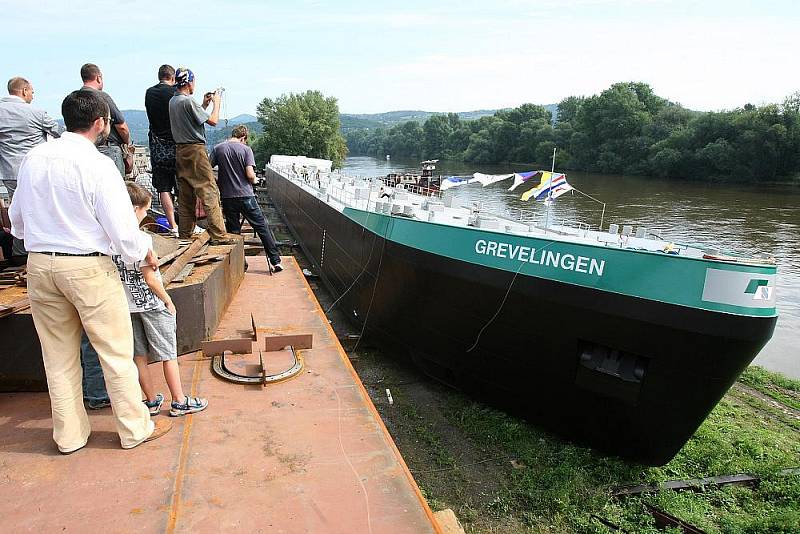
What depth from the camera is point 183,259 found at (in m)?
4.65

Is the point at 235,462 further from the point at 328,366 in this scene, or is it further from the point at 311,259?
the point at 311,259

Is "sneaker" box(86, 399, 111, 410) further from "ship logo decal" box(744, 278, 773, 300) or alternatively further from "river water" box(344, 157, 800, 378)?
"river water" box(344, 157, 800, 378)

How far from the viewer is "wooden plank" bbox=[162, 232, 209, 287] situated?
413 centimetres

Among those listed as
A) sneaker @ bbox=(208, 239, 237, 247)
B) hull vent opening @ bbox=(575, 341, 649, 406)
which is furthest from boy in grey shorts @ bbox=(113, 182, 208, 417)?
hull vent opening @ bbox=(575, 341, 649, 406)

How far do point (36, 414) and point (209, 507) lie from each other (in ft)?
5.26

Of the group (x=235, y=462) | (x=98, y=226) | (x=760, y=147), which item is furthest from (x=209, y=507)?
(x=760, y=147)

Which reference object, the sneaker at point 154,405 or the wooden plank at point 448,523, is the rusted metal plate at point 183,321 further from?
the wooden plank at point 448,523

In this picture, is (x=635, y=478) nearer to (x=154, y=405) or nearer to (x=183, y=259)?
(x=154, y=405)

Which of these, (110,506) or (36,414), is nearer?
(110,506)

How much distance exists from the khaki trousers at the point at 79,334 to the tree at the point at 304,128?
5943cm

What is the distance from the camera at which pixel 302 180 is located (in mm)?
20094

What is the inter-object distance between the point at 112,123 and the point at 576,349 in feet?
18.3

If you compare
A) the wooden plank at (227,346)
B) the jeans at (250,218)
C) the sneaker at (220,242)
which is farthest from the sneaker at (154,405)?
the jeans at (250,218)

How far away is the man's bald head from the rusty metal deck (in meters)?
2.87
